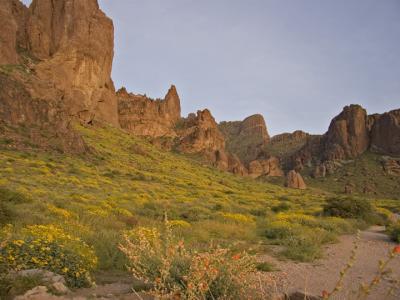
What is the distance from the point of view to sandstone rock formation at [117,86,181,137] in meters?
116

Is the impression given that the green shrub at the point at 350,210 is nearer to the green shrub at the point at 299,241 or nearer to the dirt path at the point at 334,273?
the green shrub at the point at 299,241

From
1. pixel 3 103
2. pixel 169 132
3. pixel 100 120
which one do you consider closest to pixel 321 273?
pixel 3 103

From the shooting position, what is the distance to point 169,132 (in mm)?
126562

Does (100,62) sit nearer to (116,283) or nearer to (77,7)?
(77,7)

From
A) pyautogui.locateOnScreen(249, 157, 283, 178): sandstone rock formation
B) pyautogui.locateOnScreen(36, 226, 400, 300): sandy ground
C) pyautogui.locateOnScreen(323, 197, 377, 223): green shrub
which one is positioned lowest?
pyautogui.locateOnScreen(36, 226, 400, 300): sandy ground

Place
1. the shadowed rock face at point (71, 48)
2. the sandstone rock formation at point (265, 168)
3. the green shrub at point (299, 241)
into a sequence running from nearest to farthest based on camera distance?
the green shrub at point (299, 241), the shadowed rock face at point (71, 48), the sandstone rock formation at point (265, 168)

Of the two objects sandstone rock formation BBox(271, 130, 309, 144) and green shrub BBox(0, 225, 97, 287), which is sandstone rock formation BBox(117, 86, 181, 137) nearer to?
Answer: sandstone rock formation BBox(271, 130, 309, 144)

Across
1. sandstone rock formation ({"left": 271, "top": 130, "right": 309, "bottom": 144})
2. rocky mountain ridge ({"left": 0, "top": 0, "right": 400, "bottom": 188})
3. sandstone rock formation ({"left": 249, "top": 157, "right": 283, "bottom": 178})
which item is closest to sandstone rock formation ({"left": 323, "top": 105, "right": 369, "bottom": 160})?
rocky mountain ridge ({"left": 0, "top": 0, "right": 400, "bottom": 188})

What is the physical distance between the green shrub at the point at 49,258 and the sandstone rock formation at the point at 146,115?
358 feet

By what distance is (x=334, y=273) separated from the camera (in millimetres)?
7508

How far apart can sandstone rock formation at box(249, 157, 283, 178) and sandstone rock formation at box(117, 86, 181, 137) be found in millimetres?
29435

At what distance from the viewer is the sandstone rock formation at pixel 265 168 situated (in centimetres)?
12219

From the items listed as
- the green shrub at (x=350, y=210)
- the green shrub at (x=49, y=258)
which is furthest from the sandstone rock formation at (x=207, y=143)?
the green shrub at (x=49, y=258)

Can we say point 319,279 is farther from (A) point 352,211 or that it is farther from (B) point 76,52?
(B) point 76,52
